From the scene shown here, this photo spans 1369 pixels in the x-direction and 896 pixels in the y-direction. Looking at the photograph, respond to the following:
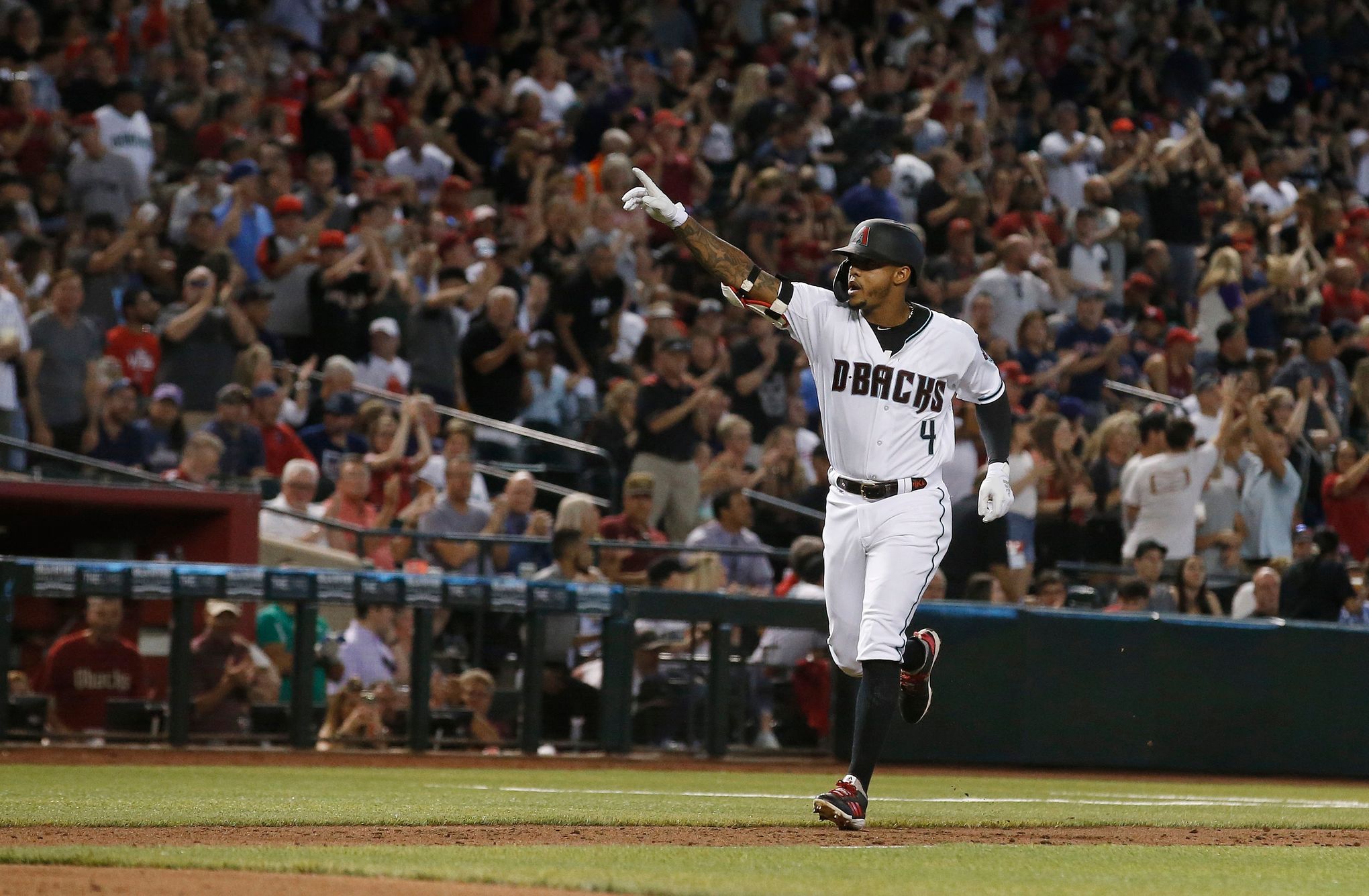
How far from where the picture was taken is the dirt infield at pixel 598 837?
234 inches

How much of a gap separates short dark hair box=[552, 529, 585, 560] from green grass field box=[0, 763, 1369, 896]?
5.41 feet

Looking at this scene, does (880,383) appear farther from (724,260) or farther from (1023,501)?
(1023,501)

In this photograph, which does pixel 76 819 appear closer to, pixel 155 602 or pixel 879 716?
pixel 879 716

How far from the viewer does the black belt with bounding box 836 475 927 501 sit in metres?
6.95

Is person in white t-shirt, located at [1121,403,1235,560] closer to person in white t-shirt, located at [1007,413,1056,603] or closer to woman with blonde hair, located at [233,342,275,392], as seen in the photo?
person in white t-shirt, located at [1007,413,1056,603]

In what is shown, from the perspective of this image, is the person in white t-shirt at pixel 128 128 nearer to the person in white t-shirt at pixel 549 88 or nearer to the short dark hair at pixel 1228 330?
the person in white t-shirt at pixel 549 88

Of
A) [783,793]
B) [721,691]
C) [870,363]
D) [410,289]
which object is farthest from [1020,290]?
[870,363]

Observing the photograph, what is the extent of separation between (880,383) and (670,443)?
6622 mm

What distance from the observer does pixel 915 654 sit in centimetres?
716

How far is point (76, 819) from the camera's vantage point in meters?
6.58

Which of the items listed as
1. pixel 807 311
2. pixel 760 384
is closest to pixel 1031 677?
pixel 760 384

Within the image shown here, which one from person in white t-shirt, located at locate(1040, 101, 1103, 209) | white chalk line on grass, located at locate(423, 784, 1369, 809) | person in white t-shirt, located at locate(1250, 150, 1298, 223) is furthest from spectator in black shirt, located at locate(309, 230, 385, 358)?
person in white t-shirt, located at locate(1250, 150, 1298, 223)

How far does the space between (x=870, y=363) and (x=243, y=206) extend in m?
8.53

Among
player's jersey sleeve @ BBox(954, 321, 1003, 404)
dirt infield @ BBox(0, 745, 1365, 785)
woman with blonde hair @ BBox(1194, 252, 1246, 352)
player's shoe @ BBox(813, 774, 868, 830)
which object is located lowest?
dirt infield @ BBox(0, 745, 1365, 785)
